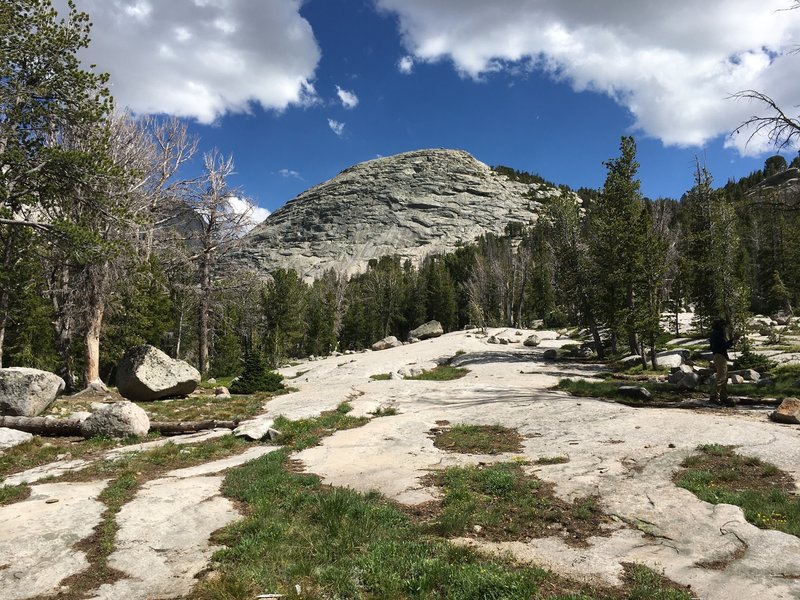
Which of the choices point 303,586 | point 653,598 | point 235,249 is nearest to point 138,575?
point 303,586

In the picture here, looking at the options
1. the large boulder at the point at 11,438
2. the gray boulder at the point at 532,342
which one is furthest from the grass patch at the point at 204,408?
the gray boulder at the point at 532,342

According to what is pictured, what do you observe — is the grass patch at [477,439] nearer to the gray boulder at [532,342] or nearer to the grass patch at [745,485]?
the grass patch at [745,485]

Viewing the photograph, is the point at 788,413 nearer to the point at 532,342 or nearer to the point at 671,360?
the point at 671,360

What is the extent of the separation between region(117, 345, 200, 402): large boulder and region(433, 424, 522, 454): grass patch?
46.5 ft

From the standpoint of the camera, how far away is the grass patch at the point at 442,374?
2949 cm

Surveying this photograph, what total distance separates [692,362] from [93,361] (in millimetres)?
33029

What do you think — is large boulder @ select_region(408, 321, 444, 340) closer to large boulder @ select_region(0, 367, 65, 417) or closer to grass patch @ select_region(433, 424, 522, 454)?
grass patch @ select_region(433, 424, 522, 454)

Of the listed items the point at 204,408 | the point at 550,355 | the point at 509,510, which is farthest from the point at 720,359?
the point at 550,355

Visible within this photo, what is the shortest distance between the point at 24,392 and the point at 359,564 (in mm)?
15668

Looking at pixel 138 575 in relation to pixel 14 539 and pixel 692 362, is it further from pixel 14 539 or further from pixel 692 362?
pixel 692 362

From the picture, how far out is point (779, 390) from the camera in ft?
57.3

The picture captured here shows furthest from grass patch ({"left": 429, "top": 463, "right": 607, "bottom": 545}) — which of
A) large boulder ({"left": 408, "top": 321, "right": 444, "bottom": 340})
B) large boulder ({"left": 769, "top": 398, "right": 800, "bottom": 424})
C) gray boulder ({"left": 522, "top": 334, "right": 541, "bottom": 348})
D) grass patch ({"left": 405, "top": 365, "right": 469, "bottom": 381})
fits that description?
large boulder ({"left": 408, "top": 321, "right": 444, "bottom": 340})

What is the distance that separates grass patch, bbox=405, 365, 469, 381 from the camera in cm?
2949

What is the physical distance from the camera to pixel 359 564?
20.6 feet
